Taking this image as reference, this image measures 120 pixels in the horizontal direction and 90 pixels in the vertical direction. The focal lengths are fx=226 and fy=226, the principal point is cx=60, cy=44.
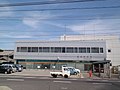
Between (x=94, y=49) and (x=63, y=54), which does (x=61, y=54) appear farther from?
(x=94, y=49)

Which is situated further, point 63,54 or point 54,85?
point 63,54

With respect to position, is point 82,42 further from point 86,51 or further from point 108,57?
point 108,57

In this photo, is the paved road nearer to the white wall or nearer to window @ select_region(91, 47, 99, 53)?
the white wall

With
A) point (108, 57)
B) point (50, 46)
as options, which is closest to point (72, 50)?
point (50, 46)

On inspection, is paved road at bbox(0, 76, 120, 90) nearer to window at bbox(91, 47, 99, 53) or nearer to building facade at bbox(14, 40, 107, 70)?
building facade at bbox(14, 40, 107, 70)

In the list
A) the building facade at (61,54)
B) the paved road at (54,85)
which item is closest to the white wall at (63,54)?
the building facade at (61,54)

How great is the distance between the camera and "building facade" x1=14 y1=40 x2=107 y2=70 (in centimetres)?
7725

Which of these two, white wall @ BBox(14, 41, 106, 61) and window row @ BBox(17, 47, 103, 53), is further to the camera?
window row @ BBox(17, 47, 103, 53)

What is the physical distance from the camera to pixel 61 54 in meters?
78.9

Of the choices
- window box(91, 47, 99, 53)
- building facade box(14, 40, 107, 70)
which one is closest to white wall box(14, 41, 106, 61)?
building facade box(14, 40, 107, 70)

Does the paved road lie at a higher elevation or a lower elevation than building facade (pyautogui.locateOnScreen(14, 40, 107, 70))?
lower

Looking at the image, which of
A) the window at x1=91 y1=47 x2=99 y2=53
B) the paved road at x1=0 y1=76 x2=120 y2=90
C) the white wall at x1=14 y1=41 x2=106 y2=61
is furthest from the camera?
the window at x1=91 y1=47 x2=99 y2=53

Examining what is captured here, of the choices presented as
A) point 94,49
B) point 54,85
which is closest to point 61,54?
point 94,49

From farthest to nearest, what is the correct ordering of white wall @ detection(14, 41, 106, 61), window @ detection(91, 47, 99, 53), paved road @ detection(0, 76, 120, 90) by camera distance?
window @ detection(91, 47, 99, 53), white wall @ detection(14, 41, 106, 61), paved road @ detection(0, 76, 120, 90)
